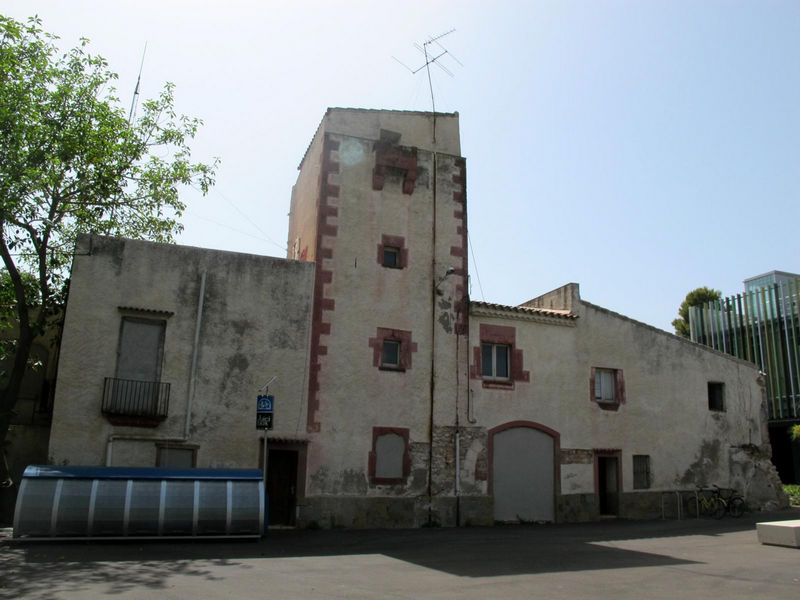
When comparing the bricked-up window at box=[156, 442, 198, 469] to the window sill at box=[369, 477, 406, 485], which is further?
the window sill at box=[369, 477, 406, 485]

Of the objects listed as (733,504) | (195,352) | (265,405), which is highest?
(195,352)

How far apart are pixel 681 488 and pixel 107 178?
67.2ft

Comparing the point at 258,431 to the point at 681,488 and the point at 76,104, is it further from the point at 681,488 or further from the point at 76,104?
the point at 681,488

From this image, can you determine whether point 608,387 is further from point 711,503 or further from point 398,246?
point 398,246

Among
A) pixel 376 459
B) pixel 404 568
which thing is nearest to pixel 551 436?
pixel 376 459

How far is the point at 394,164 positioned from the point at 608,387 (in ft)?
33.7

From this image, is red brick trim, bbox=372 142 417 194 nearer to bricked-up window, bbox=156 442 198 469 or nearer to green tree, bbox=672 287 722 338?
bricked-up window, bbox=156 442 198 469

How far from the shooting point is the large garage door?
20.4 meters

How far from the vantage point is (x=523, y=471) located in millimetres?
20797

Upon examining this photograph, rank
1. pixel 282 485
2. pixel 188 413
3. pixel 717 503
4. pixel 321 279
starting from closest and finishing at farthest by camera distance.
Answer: pixel 188 413, pixel 282 485, pixel 321 279, pixel 717 503

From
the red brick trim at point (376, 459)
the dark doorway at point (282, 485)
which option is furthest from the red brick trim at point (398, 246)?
the dark doorway at point (282, 485)

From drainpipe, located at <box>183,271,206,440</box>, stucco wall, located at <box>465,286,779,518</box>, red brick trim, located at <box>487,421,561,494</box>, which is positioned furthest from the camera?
stucco wall, located at <box>465,286,779,518</box>

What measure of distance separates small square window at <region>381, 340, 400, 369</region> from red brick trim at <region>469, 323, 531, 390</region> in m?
2.42

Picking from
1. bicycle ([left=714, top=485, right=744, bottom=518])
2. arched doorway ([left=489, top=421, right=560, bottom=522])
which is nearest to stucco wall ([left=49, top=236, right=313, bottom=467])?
arched doorway ([left=489, top=421, right=560, bottom=522])
